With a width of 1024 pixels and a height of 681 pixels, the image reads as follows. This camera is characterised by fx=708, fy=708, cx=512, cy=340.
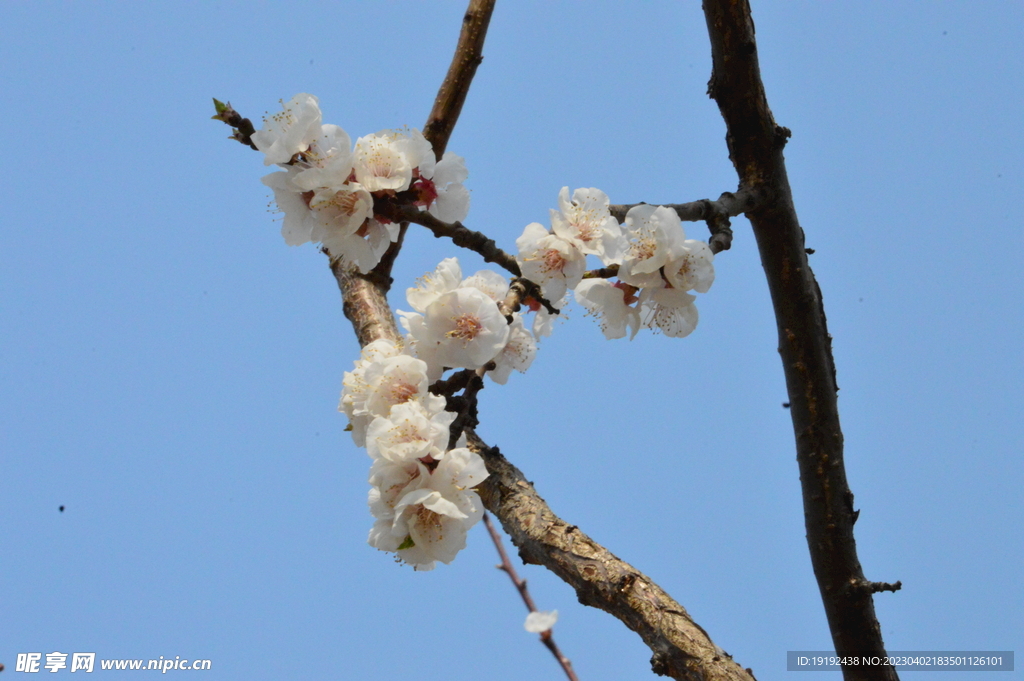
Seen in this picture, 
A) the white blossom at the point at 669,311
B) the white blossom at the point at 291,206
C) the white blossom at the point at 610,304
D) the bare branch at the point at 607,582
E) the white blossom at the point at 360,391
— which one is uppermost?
the white blossom at the point at 291,206

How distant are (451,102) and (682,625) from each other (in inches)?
85.3

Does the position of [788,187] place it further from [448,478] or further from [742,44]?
[448,478]

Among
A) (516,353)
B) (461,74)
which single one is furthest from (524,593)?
(461,74)

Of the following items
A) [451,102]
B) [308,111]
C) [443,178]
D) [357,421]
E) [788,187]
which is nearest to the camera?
[308,111]

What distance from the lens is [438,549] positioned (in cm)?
146

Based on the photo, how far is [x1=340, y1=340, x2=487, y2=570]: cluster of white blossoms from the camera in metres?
1.40

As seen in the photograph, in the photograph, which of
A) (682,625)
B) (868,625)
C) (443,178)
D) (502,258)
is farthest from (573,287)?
(868,625)

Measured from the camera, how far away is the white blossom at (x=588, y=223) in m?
1.67

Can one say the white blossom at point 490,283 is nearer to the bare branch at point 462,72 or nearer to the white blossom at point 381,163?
the white blossom at point 381,163

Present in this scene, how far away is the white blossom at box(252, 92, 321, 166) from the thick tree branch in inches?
42.4

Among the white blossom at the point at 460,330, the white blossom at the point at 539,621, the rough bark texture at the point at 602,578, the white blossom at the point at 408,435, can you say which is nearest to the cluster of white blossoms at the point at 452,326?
the white blossom at the point at 460,330

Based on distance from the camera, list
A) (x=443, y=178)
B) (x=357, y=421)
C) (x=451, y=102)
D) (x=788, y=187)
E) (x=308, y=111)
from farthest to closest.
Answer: (x=451, y=102) < (x=788, y=187) < (x=443, y=178) < (x=357, y=421) < (x=308, y=111)

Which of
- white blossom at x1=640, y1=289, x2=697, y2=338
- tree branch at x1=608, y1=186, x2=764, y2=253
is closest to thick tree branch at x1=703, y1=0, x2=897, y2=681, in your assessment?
tree branch at x1=608, y1=186, x2=764, y2=253

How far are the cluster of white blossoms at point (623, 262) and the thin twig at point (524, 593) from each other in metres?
0.70
